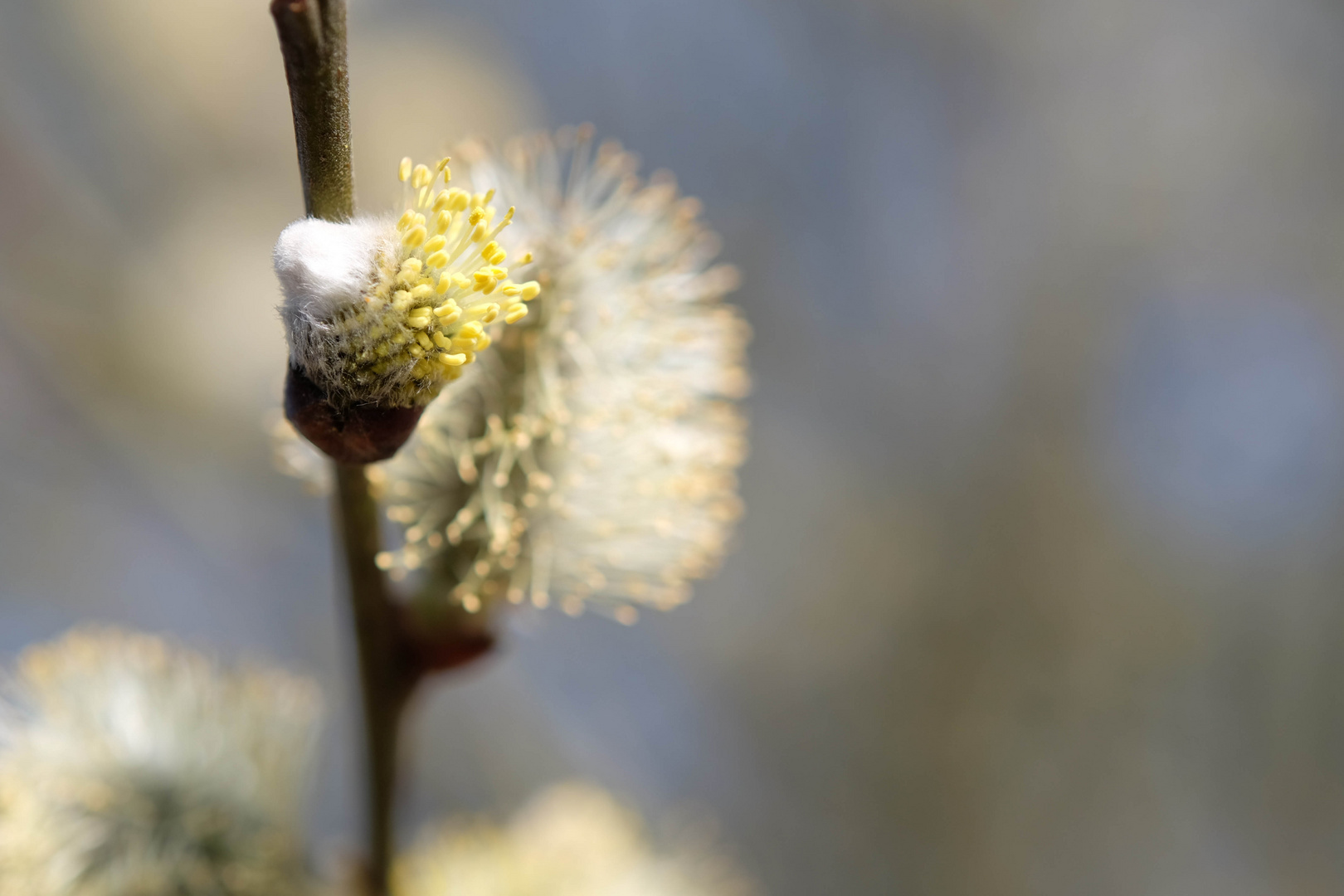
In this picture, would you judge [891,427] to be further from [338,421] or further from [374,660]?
[338,421]

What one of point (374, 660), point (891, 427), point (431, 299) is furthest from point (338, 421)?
point (891, 427)

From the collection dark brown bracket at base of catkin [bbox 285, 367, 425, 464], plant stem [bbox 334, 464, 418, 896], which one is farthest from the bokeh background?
dark brown bracket at base of catkin [bbox 285, 367, 425, 464]

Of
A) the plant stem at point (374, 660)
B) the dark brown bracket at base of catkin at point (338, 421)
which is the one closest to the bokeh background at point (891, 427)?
the plant stem at point (374, 660)

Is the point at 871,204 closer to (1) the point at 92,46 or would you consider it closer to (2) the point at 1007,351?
(2) the point at 1007,351

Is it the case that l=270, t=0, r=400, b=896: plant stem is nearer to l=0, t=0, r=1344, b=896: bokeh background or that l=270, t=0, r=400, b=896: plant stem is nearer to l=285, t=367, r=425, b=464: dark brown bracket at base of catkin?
l=285, t=367, r=425, b=464: dark brown bracket at base of catkin

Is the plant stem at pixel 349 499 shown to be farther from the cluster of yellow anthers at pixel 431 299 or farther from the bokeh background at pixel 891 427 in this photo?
the bokeh background at pixel 891 427

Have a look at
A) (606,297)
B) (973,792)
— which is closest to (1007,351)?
(973,792)
